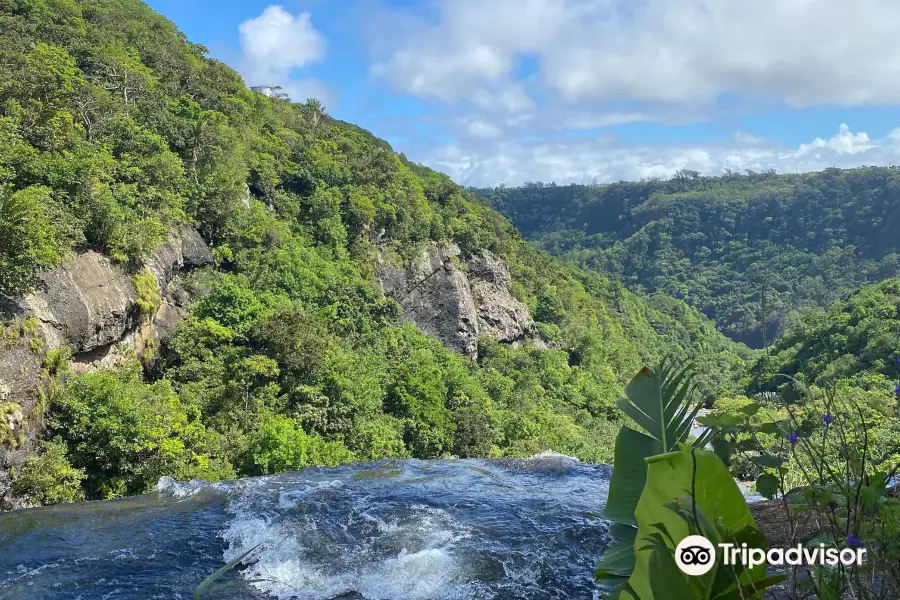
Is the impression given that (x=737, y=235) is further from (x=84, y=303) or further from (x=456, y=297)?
(x=84, y=303)

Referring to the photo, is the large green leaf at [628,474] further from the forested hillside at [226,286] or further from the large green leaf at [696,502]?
the forested hillside at [226,286]

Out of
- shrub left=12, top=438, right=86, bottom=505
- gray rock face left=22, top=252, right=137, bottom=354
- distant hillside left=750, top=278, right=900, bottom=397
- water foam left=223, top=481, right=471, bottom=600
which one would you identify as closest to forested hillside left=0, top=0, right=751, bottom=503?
shrub left=12, top=438, right=86, bottom=505

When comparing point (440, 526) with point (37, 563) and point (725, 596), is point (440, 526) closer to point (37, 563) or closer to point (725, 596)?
point (37, 563)

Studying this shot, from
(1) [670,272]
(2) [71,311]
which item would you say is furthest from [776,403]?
(1) [670,272]

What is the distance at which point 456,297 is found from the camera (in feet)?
130

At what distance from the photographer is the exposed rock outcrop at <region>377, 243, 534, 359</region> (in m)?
38.3

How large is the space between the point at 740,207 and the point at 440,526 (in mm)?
131617

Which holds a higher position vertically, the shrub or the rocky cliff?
the rocky cliff

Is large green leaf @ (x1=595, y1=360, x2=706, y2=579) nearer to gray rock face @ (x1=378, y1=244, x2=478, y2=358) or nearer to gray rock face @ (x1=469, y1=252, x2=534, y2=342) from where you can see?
gray rock face @ (x1=378, y1=244, x2=478, y2=358)

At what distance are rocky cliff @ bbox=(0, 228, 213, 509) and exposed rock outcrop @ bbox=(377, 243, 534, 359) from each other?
1702cm

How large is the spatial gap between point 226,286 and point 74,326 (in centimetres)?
855

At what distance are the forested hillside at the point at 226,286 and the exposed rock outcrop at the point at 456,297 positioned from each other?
101 centimetres

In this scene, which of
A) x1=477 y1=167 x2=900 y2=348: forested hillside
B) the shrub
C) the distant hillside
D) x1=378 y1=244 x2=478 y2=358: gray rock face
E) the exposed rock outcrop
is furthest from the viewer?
x1=477 y1=167 x2=900 y2=348: forested hillside

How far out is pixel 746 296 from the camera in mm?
95625
